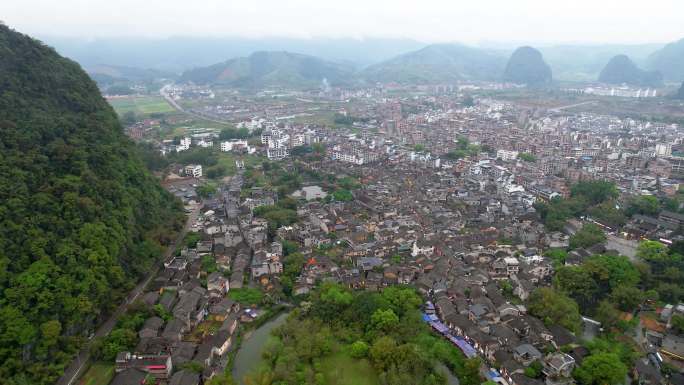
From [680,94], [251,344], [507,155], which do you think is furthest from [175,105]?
[680,94]

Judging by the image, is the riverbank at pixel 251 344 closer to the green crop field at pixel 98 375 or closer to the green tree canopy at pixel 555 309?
the green crop field at pixel 98 375

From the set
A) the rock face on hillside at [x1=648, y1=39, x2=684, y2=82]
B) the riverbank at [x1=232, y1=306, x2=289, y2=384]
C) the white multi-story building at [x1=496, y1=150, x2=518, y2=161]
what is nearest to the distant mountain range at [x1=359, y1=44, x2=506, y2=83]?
the rock face on hillside at [x1=648, y1=39, x2=684, y2=82]

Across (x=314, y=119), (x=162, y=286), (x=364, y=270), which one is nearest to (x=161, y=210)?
(x=162, y=286)

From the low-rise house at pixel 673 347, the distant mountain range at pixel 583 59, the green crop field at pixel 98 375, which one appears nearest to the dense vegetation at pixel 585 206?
the low-rise house at pixel 673 347

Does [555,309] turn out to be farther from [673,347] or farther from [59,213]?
[59,213]

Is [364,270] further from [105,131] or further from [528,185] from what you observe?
[528,185]

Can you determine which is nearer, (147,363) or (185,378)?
(185,378)

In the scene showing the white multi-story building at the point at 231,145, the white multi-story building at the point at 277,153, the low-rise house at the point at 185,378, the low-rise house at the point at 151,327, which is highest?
the white multi-story building at the point at 231,145
